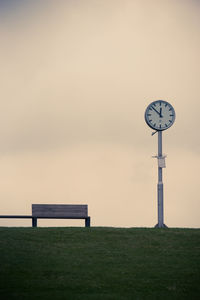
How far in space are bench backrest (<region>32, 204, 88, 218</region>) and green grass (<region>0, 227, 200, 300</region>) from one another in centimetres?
169

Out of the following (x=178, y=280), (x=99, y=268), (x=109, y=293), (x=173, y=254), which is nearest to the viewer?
(x=109, y=293)

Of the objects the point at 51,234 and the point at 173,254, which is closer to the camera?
the point at 173,254

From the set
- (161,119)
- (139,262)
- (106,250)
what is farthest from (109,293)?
(161,119)

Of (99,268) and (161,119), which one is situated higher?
(161,119)

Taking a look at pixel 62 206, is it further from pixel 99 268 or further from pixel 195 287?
pixel 195 287

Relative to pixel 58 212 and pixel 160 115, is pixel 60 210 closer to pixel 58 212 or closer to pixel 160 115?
pixel 58 212

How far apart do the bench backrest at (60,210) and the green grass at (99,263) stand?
1693 mm

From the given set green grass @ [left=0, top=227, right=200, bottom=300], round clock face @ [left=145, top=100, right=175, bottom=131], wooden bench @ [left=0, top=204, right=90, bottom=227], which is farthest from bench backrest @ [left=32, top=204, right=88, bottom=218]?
round clock face @ [left=145, top=100, right=175, bottom=131]

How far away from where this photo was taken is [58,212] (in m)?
19.5

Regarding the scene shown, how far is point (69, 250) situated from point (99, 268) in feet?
6.50

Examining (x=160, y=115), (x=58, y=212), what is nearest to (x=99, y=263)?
(x=58, y=212)

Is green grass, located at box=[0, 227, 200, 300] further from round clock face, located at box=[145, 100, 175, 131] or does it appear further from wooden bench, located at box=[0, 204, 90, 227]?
round clock face, located at box=[145, 100, 175, 131]

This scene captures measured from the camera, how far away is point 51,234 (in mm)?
16844

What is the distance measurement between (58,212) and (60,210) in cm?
9
